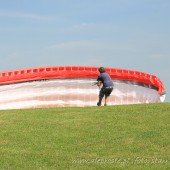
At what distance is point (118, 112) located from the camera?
14398 mm

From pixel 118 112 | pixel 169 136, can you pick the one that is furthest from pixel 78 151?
pixel 118 112

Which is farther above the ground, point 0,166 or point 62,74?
point 62,74

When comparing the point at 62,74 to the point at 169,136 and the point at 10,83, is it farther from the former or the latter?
the point at 169,136

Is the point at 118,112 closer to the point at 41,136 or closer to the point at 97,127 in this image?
the point at 97,127

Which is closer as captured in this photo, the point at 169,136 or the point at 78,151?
the point at 78,151

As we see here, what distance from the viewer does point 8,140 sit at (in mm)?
11359

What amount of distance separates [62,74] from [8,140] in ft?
48.1

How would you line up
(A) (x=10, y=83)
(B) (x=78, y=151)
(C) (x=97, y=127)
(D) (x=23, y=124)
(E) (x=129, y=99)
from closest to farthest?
(B) (x=78, y=151)
(C) (x=97, y=127)
(D) (x=23, y=124)
(A) (x=10, y=83)
(E) (x=129, y=99)

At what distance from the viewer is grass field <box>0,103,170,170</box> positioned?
909cm

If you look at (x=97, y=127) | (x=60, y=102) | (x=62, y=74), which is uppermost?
(x=62, y=74)

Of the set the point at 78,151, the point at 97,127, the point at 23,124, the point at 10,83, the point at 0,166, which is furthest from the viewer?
the point at 10,83

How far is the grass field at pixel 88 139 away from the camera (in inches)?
358

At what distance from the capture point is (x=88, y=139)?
11031mm

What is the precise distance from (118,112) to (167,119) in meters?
2.06
